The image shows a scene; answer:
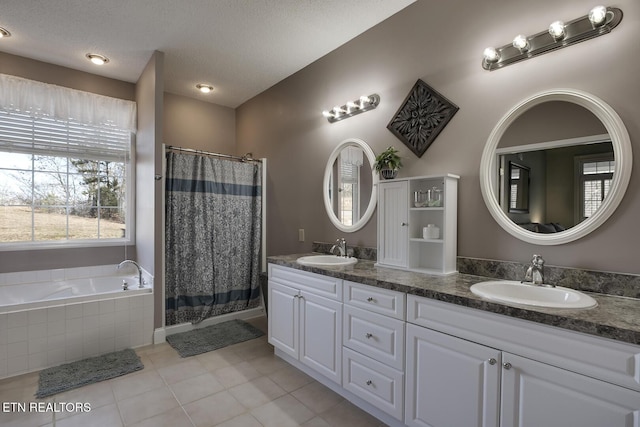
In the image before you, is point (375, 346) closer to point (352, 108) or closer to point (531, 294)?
point (531, 294)

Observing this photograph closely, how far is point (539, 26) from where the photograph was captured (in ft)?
5.49

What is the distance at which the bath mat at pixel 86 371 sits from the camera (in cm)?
214

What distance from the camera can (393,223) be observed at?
2.18 meters

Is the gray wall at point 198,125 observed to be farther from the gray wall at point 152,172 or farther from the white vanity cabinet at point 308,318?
the white vanity cabinet at point 308,318

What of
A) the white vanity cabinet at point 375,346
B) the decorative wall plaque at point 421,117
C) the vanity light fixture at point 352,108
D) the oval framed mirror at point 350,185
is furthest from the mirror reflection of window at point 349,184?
the white vanity cabinet at point 375,346

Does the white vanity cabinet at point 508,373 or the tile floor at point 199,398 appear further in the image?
the tile floor at point 199,398

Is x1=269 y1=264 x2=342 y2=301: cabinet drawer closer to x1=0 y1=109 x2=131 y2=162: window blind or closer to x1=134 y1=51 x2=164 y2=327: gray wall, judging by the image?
x1=134 y1=51 x2=164 y2=327: gray wall

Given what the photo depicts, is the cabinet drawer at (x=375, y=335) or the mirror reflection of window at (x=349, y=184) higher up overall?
the mirror reflection of window at (x=349, y=184)

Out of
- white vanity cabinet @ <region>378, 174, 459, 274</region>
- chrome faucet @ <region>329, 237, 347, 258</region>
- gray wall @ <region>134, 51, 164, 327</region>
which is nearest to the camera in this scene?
white vanity cabinet @ <region>378, 174, 459, 274</region>

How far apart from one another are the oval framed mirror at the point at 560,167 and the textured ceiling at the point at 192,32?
1.25 m

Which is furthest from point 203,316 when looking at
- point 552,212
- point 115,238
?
point 552,212

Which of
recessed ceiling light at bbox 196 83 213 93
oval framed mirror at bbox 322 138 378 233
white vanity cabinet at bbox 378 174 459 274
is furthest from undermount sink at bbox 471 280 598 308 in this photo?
recessed ceiling light at bbox 196 83 213 93

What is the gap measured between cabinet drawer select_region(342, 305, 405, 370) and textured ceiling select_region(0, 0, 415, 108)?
2.15 metres

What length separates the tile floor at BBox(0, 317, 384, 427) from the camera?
182 centimetres
